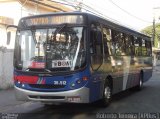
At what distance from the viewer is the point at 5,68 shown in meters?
17.8

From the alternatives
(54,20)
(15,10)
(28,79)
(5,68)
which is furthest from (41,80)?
(15,10)

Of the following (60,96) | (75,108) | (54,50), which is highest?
(54,50)

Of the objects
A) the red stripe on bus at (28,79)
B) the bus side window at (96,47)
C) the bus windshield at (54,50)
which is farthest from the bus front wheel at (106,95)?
the red stripe on bus at (28,79)

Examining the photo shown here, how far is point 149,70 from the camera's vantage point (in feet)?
67.9

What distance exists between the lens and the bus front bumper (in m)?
10.0

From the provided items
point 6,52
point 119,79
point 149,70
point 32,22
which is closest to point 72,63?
point 32,22

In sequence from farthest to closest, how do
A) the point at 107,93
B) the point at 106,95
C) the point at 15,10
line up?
the point at 15,10 → the point at 107,93 → the point at 106,95

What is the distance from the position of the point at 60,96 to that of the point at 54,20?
7.57 ft

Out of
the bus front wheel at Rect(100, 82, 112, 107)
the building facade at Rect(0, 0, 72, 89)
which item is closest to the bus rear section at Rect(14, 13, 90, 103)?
the bus front wheel at Rect(100, 82, 112, 107)

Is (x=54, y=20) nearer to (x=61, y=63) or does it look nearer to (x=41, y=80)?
(x=61, y=63)

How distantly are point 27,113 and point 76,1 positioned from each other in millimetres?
17902

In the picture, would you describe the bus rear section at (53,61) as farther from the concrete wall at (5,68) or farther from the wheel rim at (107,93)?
the concrete wall at (5,68)

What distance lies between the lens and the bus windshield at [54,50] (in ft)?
33.4

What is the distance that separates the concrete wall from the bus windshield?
270 inches
